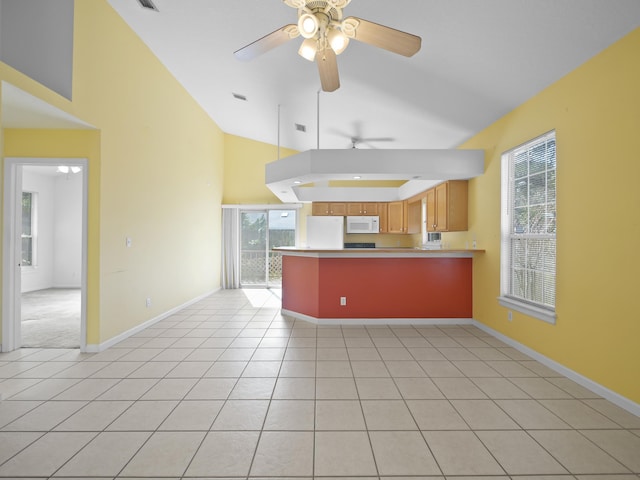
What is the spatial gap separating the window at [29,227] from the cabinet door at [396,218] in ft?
26.6

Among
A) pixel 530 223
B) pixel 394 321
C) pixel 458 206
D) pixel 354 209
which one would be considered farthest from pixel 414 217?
pixel 530 223

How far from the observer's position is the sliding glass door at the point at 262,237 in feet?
27.5

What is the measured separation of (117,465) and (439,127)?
4.84m

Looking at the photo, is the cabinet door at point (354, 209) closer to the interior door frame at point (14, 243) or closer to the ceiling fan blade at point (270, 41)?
the interior door frame at point (14, 243)

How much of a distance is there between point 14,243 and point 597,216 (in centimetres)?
551

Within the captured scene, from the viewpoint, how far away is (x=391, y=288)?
4.89m

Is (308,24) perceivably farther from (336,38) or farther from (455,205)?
(455,205)

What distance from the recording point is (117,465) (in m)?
1.81

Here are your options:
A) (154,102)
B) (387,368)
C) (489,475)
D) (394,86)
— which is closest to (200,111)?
(154,102)

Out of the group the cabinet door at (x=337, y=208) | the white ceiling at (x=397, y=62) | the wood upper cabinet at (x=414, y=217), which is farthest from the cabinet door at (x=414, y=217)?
the white ceiling at (x=397, y=62)

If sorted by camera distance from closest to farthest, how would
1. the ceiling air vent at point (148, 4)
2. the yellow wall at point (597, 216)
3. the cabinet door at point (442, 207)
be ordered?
the yellow wall at point (597, 216), the ceiling air vent at point (148, 4), the cabinet door at point (442, 207)

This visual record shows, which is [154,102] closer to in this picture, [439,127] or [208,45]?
[208,45]

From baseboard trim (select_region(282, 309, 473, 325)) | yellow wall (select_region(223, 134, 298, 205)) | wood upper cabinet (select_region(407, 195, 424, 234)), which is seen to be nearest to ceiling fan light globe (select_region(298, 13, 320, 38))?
baseboard trim (select_region(282, 309, 473, 325))

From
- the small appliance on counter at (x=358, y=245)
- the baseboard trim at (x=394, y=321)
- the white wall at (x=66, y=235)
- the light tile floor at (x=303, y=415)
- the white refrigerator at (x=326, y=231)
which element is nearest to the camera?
the light tile floor at (x=303, y=415)
